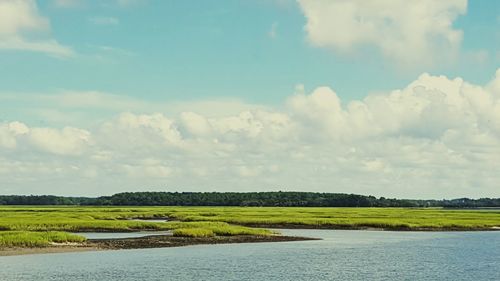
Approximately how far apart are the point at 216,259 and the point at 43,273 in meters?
15.4

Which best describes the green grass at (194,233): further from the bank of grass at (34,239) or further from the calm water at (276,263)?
the bank of grass at (34,239)

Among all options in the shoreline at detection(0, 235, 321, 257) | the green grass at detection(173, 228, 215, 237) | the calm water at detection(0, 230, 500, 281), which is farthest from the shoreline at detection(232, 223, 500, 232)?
the green grass at detection(173, 228, 215, 237)

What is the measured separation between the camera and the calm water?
156 feet

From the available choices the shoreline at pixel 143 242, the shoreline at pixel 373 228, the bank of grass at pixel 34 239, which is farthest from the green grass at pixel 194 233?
the shoreline at pixel 373 228

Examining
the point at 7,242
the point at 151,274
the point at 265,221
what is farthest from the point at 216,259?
the point at 265,221

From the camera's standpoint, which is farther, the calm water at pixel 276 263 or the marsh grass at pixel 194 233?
the marsh grass at pixel 194 233

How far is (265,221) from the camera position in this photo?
110 meters

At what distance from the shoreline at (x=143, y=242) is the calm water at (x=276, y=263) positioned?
8.88 ft

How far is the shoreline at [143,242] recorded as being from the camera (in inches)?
2408

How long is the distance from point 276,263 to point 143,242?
21335mm

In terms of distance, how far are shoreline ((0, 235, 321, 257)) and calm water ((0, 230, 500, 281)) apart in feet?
8.88

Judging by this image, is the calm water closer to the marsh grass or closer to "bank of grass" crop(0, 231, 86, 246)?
"bank of grass" crop(0, 231, 86, 246)

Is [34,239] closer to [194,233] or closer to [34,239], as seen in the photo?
[34,239]

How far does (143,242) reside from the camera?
7212cm
